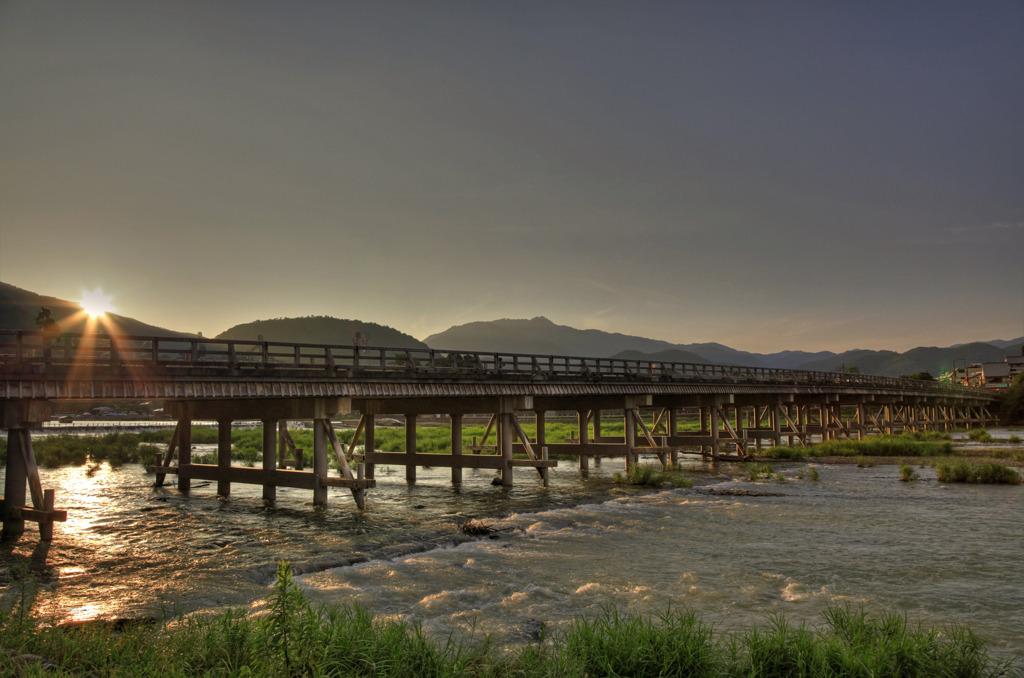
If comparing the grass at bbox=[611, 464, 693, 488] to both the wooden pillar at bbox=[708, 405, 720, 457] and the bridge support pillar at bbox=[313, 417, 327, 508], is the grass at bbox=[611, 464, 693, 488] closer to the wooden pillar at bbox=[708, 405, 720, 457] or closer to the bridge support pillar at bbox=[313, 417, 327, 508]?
the wooden pillar at bbox=[708, 405, 720, 457]

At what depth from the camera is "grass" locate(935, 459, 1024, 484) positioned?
30.5 meters

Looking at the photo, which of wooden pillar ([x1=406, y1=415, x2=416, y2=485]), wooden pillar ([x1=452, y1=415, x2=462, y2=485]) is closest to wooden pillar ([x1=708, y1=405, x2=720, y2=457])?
wooden pillar ([x1=452, y1=415, x2=462, y2=485])

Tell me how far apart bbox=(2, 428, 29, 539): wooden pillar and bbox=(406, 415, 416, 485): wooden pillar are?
17.2 meters

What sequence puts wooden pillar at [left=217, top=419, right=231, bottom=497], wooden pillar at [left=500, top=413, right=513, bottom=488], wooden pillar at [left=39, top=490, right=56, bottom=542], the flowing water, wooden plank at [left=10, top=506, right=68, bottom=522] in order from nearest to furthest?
the flowing water < wooden plank at [left=10, top=506, right=68, bottom=522] < wooden pillar at [left=39, top=490, right=56, bottom=542] < wooden pillar at [left=217, top=419, right=231, bottom=497] < wooden pillar at [left=500, top=413, right=513, bottom=488]

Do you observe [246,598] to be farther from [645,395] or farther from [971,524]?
[645,395]

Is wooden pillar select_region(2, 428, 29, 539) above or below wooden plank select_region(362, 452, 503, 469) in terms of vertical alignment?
above

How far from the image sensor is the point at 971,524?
20500mm

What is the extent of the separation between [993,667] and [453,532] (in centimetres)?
1372

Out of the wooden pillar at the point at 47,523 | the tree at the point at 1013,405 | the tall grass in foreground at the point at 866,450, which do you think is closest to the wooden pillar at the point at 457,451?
the wooden pillar at the point at 47,523

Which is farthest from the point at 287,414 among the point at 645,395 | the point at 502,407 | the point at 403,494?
the point at 645,395

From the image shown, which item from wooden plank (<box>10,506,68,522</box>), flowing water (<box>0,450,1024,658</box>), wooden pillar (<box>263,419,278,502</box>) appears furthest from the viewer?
wooden pillar (<box>263,419,278,502</box>)

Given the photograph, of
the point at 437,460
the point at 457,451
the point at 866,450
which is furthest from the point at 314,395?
the point at 866,450

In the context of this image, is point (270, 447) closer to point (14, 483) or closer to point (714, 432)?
point (14, 483)

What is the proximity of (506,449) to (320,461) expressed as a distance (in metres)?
9.91
